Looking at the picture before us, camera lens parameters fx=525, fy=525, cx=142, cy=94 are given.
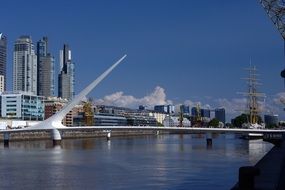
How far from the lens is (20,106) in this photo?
99062 mm

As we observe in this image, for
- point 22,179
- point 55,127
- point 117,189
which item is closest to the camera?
point 117,189

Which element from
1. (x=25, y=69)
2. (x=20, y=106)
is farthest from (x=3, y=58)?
(x=20, y=106)

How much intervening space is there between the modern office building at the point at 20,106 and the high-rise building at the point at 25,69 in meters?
39.1

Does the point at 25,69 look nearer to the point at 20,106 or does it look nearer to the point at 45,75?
the point at 45,75

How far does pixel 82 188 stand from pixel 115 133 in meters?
88.8

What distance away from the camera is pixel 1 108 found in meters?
102

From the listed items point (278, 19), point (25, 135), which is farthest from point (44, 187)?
point (25, 135)

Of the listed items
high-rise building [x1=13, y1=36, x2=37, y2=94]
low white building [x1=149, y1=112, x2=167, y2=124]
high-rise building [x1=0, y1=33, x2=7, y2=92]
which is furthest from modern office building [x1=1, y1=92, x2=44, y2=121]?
low white building [x1=149, y1=112, x2=167, y2=124]

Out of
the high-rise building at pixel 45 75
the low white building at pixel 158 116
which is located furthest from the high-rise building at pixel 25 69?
the low white building at pixel 158 116

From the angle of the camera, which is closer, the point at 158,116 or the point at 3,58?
the point at 3,58

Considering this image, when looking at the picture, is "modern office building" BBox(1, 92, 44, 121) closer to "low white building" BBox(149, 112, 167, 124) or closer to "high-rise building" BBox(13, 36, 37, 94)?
"high-rise building" BBox(13, 36, 37, 94)

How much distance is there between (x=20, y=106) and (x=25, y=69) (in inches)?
1926

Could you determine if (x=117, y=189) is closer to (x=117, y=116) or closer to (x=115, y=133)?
(x=115, y=133)

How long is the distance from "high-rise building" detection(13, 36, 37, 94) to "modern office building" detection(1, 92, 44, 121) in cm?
Result: 3915
